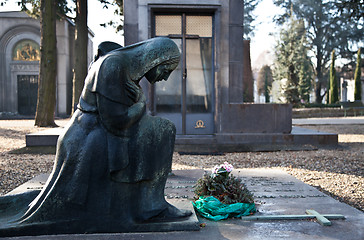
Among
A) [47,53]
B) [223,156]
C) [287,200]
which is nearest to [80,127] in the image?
[287,200]

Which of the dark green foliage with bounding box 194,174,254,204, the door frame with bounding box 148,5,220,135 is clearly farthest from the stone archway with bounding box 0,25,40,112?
the dark green foliage with bounding box 194,174,254,204

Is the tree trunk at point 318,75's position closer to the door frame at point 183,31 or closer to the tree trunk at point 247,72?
the tree trunk at point 247,72

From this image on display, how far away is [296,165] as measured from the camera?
7.20 m

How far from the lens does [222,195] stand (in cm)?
383

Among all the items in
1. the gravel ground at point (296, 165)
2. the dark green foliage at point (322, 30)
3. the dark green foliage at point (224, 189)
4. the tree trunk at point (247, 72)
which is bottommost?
the gravel ground at point (296, 165)

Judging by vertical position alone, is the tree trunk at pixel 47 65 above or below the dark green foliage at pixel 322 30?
below

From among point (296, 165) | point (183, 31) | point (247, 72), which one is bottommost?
point (296, 165)

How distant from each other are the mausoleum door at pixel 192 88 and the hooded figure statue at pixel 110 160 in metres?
6.72

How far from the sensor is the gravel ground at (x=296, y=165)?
5.46 metres

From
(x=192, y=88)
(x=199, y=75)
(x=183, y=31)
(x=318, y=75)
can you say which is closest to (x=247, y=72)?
(x=199, y=75)

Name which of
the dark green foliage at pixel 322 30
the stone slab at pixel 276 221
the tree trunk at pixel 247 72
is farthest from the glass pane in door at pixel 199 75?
the dark green foliage at pixel 322 30

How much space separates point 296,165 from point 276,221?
403cm

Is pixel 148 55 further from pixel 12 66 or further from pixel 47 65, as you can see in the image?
pixel 12 66

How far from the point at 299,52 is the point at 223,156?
21.0 metres
